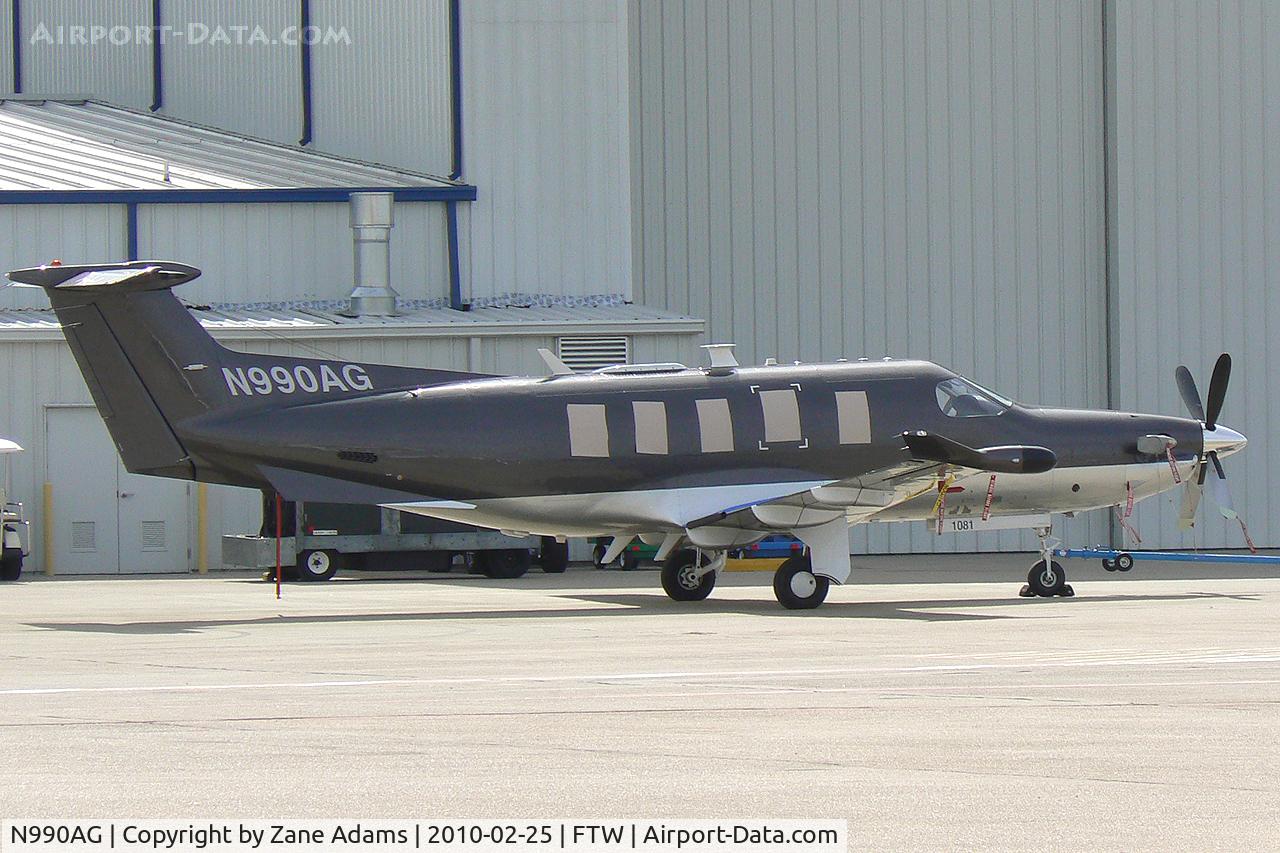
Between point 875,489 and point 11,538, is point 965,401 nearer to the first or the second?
point 875,489

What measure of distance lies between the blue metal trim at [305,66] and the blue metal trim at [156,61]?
3599 millimetres

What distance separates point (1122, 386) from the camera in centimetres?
3553

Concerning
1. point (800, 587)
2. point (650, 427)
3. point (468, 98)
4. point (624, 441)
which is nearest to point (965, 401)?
point (800, 587)

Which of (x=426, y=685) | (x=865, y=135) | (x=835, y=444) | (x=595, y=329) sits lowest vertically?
(x=426, y=685)

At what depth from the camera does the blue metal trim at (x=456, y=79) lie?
3359 centimetres

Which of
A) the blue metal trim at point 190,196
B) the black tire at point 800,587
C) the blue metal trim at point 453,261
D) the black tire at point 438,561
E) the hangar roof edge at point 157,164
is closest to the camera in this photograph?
the black tire at point 800,587

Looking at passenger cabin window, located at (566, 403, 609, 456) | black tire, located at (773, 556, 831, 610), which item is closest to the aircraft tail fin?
passenger cabin window, located at (566, 403, 609, 456)

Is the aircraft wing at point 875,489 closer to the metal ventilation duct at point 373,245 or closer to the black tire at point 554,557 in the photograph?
the black tire at point 554,557

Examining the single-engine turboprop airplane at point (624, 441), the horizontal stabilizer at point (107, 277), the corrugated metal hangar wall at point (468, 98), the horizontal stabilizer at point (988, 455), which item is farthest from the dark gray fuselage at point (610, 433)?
the corrugated metal hangar wall at point (468, 98)

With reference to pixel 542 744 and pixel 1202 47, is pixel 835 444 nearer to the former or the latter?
pixel 542 744

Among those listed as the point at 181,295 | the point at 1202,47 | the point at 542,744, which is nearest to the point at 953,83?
the point at 1202,47

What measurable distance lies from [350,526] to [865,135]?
15.7 meters

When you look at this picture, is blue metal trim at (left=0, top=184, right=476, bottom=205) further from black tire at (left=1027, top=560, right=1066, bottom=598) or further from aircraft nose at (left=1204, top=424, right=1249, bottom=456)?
aircraft nose at (left=1204, top=424, right=1249, bottom=456)

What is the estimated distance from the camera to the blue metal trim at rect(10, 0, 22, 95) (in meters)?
37.9
